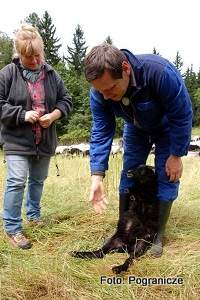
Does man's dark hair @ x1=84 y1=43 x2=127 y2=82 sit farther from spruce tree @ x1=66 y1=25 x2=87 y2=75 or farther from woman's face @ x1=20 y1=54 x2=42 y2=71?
spruce tree @ x1=66 y1=25 x2=87 y2=75

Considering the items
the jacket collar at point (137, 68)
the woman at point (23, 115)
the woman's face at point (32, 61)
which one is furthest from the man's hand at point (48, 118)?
the jacket collar at point (137, 68)

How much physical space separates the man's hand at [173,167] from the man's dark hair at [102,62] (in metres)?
0.83

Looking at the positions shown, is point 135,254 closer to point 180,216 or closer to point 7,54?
point 180,216

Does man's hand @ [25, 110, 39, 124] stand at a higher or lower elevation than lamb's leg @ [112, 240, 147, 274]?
higher

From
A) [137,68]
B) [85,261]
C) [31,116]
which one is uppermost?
[137,68]

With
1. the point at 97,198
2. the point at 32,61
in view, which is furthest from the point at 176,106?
the point at 32,61

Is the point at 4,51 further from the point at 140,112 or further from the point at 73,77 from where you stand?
the point at 140,112

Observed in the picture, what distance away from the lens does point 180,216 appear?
4.39 meters

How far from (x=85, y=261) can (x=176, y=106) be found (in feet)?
4.23

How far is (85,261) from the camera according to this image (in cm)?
331

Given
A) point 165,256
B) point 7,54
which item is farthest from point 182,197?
point 7,54

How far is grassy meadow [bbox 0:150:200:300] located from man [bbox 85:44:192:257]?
1.04ft

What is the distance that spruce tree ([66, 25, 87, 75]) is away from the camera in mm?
53616

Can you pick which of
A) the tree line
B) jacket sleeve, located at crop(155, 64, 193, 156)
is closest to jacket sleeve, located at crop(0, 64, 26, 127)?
jacket sleeve, located at crop(155, 64, 193, 156)
